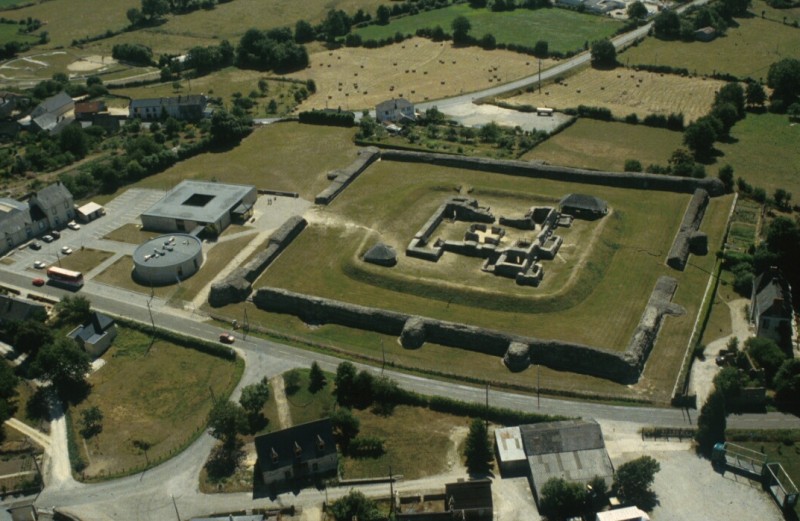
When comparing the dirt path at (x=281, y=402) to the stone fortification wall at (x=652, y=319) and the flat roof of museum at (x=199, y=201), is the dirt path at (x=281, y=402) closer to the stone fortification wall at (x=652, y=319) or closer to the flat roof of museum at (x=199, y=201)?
the stone fortification wall at (x=652, y=319)

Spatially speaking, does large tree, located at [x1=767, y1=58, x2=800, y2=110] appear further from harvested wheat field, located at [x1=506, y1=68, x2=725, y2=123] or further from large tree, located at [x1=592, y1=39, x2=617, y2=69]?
large tree, located at [x1=592, y1=39, x2=617, y2=69]

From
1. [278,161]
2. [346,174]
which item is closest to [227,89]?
[278,161]

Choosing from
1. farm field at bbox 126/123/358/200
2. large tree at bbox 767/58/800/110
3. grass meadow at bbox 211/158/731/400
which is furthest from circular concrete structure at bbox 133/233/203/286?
large tree at bbox 767/58/800/110

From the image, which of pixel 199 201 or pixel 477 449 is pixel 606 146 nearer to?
pixel 199 201

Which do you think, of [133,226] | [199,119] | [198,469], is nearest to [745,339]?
[198,469]

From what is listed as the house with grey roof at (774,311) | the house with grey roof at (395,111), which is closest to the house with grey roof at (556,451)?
the house with grey roof at (774,311)
